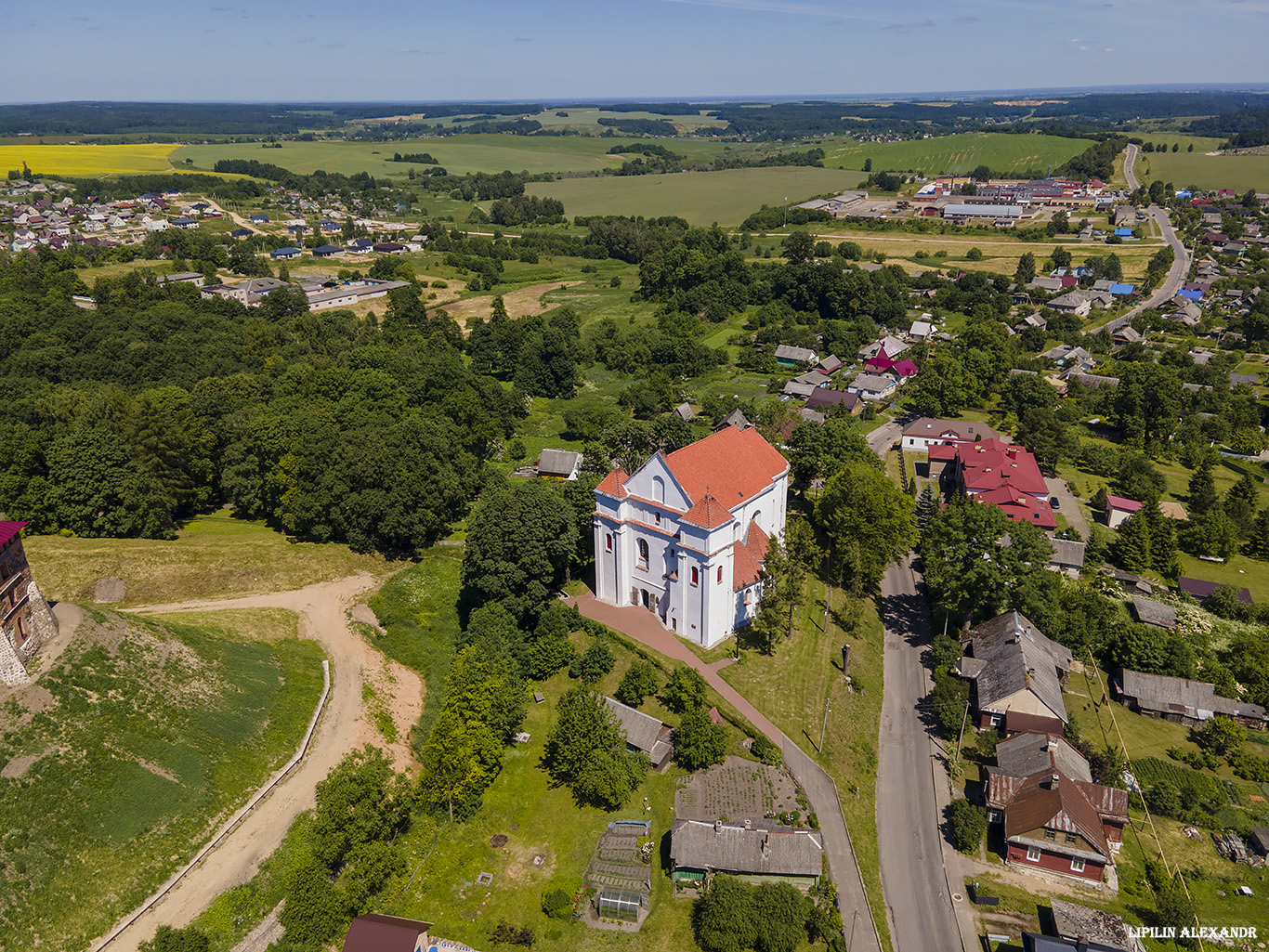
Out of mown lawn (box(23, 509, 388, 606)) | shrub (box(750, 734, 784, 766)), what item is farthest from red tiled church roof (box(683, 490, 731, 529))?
mown lawn (box(23, 509, 388, 606))

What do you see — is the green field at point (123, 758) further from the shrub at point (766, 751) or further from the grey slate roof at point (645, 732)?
the shrub at point (766, 751)

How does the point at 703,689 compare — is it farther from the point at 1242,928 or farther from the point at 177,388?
the point at 177,388

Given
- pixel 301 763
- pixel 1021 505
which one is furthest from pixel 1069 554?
pixel 301 763

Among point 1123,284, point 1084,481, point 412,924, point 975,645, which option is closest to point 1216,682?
point 975,645

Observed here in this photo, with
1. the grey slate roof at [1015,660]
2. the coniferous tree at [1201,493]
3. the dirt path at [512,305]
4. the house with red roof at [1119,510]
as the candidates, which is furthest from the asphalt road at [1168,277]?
the dirt path at [512,305]

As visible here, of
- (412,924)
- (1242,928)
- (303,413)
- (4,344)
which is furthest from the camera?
(4,344)

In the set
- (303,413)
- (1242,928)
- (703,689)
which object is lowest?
(1242,928)

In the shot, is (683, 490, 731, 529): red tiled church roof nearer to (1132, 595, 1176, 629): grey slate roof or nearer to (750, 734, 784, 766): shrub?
(750, 734, 784, 766): shrub
